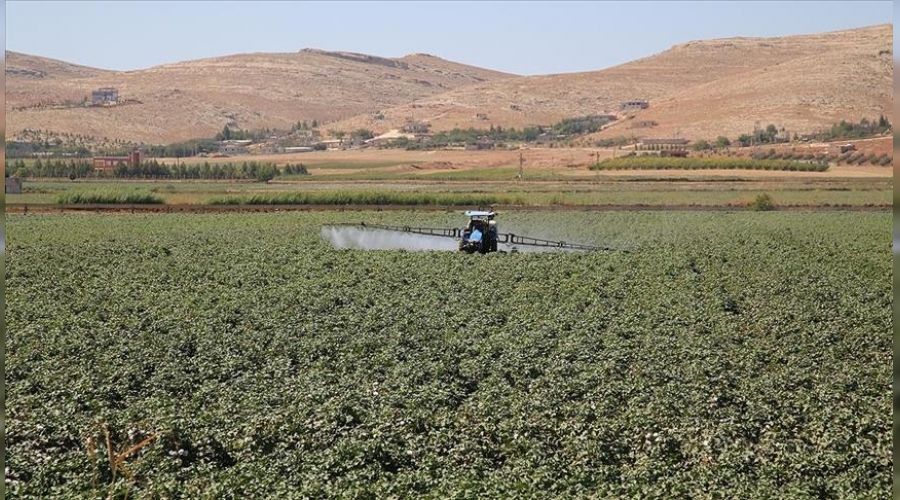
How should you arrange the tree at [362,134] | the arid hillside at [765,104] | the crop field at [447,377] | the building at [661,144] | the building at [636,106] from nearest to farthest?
the crop field at [447,377] < the building at [661,144] < the arid hillside at [765,104] < the tree at [362,134] < the building at [636,106]

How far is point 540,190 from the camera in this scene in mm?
66250

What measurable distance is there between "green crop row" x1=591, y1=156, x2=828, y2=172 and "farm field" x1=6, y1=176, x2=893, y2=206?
10206mm

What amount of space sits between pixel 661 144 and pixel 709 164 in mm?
32808

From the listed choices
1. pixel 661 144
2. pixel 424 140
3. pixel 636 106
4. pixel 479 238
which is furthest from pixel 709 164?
pixel 636 106

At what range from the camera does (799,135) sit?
393 ft

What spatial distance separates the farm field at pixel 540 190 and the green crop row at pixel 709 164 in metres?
10.2

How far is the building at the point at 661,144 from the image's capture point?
113 metres

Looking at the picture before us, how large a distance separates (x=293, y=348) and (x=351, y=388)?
315 centimetres

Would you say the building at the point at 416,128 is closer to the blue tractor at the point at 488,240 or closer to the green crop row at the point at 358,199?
the green crop row at the point at 358,199

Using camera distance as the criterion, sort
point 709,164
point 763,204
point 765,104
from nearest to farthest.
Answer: point 763,204, point 709,164, point 765,104

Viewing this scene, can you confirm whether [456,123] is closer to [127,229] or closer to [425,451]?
[127,229]

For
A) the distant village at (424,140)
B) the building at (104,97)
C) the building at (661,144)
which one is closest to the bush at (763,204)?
the distant village at (424,140)

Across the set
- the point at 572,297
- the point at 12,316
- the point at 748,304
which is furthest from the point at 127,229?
the point at 748,304

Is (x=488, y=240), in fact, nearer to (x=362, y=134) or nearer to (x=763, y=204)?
(x=763, y=204)
